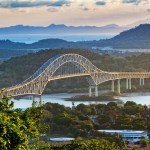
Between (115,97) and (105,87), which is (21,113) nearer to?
(115,97)

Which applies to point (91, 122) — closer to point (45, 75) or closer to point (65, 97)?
point (45, 75)

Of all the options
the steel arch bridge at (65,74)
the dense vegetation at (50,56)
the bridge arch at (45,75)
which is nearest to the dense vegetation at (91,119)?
the bridge arch at (45,75)

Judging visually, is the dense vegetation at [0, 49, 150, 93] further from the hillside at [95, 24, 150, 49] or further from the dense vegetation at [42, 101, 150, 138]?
the hillside at [95, 24, 150, 49]

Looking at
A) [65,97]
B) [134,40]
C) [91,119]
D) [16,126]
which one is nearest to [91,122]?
[91,119]

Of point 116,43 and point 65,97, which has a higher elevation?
point 116,43

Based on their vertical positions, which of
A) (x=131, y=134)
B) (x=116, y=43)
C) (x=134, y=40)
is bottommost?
(x=131, y=134)

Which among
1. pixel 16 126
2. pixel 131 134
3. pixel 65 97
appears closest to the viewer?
pixel 16 126

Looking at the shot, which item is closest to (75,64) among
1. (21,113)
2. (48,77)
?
(48,77)
